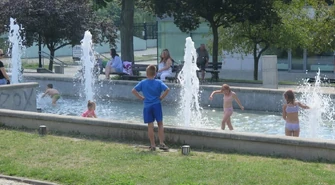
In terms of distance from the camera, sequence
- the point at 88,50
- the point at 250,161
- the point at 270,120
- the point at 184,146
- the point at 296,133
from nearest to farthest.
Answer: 1. the point at 250,161
2. the point at 184,146
3. the point at 296,133
4. the point at 270,120
5. the point at 88,50

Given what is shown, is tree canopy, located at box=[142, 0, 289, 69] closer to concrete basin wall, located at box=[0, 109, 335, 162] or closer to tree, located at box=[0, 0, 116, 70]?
tree, located at box=[0, 0, 116, 70]

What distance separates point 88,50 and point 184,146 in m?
12.6

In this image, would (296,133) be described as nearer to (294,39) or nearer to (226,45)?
(294,39)

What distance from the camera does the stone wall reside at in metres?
15.4

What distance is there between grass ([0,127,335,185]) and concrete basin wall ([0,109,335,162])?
0.23m

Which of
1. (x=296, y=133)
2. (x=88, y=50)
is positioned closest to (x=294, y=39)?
(x=88, y=50)

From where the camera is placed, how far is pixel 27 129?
41.4 ft

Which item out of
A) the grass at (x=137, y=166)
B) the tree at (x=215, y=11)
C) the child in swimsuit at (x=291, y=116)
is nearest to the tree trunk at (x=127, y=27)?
the tree at (x=215, y=11)

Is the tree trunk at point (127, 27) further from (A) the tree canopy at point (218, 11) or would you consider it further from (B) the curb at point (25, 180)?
(B) the curb at point (25, 180)

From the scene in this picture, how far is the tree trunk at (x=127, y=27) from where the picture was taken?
2803 centimetres

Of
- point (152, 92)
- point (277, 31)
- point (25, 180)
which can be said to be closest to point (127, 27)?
point (277, 31)

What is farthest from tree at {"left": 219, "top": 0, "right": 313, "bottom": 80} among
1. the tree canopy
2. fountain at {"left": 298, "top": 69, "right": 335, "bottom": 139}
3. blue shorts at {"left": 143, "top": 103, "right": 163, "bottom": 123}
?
blue shorts at {"left": 143, "top": 103, "right": 163, "bottom": 123}

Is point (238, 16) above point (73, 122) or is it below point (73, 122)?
above

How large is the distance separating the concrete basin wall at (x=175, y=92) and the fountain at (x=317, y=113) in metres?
0.40
